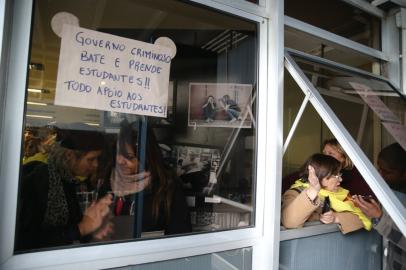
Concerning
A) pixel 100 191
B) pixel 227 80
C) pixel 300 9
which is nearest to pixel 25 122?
pixel 100 191

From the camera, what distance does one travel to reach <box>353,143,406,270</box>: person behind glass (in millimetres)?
1441

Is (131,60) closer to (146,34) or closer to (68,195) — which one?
(146,34)

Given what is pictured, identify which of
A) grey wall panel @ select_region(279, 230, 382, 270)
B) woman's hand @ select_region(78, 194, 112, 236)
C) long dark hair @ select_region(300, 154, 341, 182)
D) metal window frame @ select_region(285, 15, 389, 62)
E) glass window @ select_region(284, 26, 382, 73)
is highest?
metal window frame @ select_region(285, 15, 389, 62)

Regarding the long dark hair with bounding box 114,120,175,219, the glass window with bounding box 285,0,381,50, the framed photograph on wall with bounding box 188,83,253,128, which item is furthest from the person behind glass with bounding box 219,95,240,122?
the glass window with bounding box 285,0,381,50

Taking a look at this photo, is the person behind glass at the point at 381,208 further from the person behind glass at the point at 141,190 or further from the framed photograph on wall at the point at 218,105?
the person behind glass at the point at 141,190

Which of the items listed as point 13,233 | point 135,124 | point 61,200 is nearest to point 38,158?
point 61,200

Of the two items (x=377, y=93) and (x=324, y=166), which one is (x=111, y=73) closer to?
(x=324, y=166)

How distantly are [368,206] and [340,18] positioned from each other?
1.27 m

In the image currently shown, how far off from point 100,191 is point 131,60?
62 centimetres

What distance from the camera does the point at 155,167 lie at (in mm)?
1473

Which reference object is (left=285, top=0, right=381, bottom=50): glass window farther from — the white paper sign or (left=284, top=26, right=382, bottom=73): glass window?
the white paper sign

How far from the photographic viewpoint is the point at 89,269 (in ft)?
3.28

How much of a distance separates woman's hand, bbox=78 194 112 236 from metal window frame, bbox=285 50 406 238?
1.06 metres

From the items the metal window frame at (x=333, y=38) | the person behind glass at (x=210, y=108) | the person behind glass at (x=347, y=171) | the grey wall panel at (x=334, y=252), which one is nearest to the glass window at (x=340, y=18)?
the metal window frame at (x=333, y=38)
